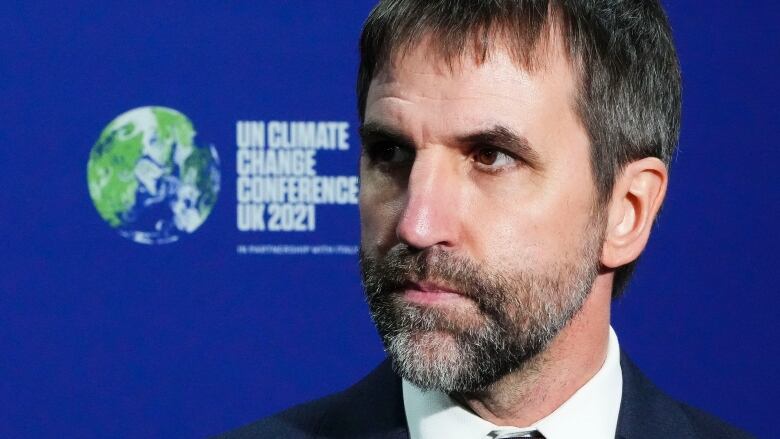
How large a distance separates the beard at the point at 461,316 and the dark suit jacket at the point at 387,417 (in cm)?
15

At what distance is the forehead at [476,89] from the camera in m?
1.49

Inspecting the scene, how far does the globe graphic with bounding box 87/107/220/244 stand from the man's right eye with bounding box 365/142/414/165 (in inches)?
52.4

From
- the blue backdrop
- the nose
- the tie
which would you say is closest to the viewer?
the nose

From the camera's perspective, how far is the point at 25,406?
114 inches

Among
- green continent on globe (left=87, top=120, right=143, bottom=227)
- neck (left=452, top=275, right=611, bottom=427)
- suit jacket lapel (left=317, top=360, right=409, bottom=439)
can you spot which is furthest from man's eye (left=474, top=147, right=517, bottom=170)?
green continent on globe (left=87, top=120, right=143, bottom=227)

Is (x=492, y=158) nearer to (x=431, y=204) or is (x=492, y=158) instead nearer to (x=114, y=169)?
(x=431, y=204)

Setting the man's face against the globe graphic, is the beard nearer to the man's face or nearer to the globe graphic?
the man's face

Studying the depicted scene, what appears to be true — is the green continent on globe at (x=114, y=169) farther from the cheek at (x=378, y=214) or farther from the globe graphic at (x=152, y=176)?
the cheek at (x=378, y=214)

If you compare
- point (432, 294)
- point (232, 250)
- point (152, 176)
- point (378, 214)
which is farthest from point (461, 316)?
point (152, 176)

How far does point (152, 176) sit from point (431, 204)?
5.12 feet

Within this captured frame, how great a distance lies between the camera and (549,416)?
1571 millimetres

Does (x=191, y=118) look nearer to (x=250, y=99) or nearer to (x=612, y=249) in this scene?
(x=250, y=99)

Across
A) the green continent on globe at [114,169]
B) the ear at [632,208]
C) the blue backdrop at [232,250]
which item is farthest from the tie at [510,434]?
the green continent on globe at [114,169]

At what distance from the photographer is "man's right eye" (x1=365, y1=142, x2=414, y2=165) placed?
1.54m
